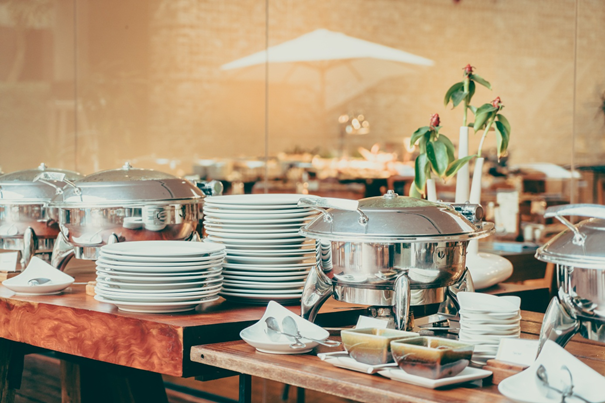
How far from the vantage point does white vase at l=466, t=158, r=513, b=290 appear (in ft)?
7.25

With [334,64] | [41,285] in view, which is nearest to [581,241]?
[41,285]

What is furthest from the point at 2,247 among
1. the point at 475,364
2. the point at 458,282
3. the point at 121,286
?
the point at 475,364

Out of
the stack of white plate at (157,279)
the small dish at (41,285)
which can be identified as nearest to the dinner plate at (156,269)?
the stack of white plate at (157,279)

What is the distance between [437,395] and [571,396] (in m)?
0.19

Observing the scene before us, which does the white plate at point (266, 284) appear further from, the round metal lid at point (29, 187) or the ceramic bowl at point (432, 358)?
the round metal lid at point (29, 187)

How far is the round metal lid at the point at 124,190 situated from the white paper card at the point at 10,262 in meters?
0.39

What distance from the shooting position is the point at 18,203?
7.85 ft

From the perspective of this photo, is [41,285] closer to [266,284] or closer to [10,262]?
[10,262]

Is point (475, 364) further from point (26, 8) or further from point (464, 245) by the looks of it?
point (26, 8)

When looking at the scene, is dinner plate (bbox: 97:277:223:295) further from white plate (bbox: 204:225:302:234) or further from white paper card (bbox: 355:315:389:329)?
white paper card (bbox: 355:315:389:329)

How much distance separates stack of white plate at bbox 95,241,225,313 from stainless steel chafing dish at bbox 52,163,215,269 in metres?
0.28

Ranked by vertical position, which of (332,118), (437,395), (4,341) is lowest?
(4,341)

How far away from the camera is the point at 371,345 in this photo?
4.25 feet

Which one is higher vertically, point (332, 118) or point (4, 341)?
point (332, 118)
